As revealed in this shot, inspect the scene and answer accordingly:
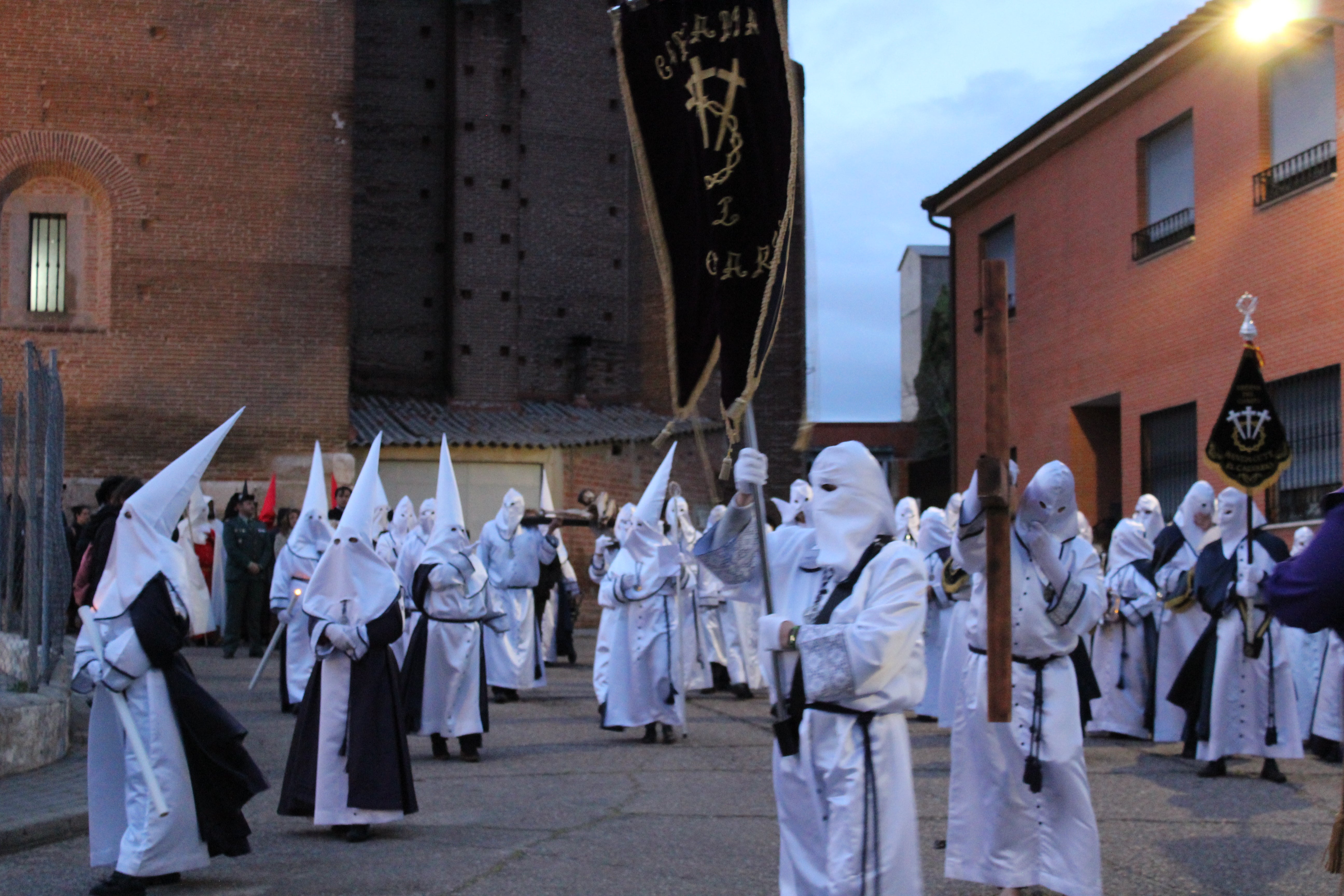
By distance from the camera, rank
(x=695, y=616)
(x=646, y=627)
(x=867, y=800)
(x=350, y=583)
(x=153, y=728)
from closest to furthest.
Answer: (x=867, y=800) → (x=153, y=728) → (x=350, y=583) → (x=646, y=627) → (x=695, y=616)

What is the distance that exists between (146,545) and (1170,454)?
1615 cm

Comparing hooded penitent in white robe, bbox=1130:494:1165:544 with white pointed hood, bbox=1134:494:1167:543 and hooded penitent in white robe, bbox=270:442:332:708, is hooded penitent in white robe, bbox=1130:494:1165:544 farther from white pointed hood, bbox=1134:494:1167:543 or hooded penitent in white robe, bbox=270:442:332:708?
hooded penitent in white robe, bbox=270:442:332:708

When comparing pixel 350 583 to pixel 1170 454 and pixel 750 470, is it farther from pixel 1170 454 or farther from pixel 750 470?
pixel 1170 454

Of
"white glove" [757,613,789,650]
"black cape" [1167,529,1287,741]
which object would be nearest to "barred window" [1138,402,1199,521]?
"black cape" [1167,529,1287,741]

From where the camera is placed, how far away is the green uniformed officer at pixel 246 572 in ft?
64.0

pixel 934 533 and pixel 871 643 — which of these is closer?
pixel 871 643

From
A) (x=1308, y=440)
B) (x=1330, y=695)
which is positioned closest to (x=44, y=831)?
(x=1330, y=695)

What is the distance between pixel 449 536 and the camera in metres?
11.6

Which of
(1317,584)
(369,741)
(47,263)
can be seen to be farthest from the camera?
(47,263)

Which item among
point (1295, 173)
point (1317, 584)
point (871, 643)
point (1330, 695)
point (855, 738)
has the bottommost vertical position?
point (1330, 695)

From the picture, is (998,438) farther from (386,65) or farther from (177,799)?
(386,65)

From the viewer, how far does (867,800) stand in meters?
5.26

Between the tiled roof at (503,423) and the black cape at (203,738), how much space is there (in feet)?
63.3

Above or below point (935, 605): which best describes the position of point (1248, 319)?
above
